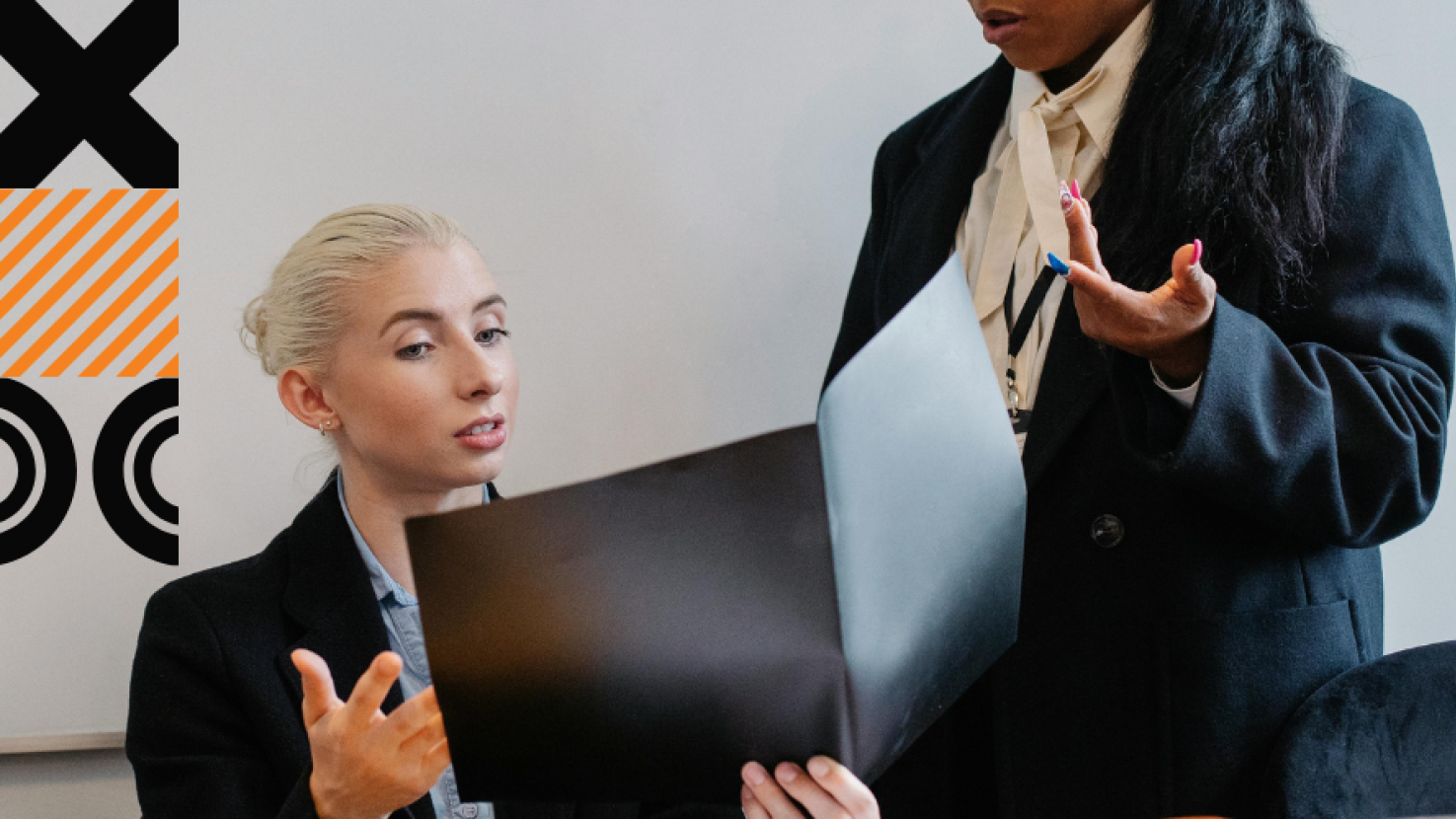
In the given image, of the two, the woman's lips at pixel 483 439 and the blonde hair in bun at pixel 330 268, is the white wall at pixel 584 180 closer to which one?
the blonde hair in bun at pixel 330 268

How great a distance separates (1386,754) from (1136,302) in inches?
18.0

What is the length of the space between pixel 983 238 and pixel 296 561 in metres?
0.79

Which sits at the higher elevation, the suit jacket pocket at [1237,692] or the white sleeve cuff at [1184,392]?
the white sleeve cuff at [1184,392]

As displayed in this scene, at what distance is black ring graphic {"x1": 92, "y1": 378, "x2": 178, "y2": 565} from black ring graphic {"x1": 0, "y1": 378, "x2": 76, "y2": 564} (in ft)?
0.12

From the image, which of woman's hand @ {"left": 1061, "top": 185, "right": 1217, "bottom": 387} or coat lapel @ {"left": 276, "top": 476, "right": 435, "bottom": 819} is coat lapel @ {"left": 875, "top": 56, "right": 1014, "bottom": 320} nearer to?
woman's hand @ {"left": 1061, "top": 185, "right": 1217, "bottom": 387}

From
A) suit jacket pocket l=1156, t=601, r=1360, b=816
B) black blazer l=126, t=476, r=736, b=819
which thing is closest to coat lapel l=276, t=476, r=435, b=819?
black blazer l=126, t=476, r=736, b=819

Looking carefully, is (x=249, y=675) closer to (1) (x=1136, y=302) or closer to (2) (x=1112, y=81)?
(1) (x=1136, y=302)

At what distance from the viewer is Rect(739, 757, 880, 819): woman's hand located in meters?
0.80

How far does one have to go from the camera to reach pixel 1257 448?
979mm

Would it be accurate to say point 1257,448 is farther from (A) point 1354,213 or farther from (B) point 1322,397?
(A) point 1354,213

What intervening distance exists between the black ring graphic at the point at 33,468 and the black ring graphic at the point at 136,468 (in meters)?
0.04

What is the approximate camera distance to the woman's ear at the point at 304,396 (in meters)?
1.28

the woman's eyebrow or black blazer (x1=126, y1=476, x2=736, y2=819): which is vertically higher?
the woman's eyebrow

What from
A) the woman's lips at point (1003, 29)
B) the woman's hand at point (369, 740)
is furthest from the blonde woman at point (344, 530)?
the woman's lips at point (1003, 29)
